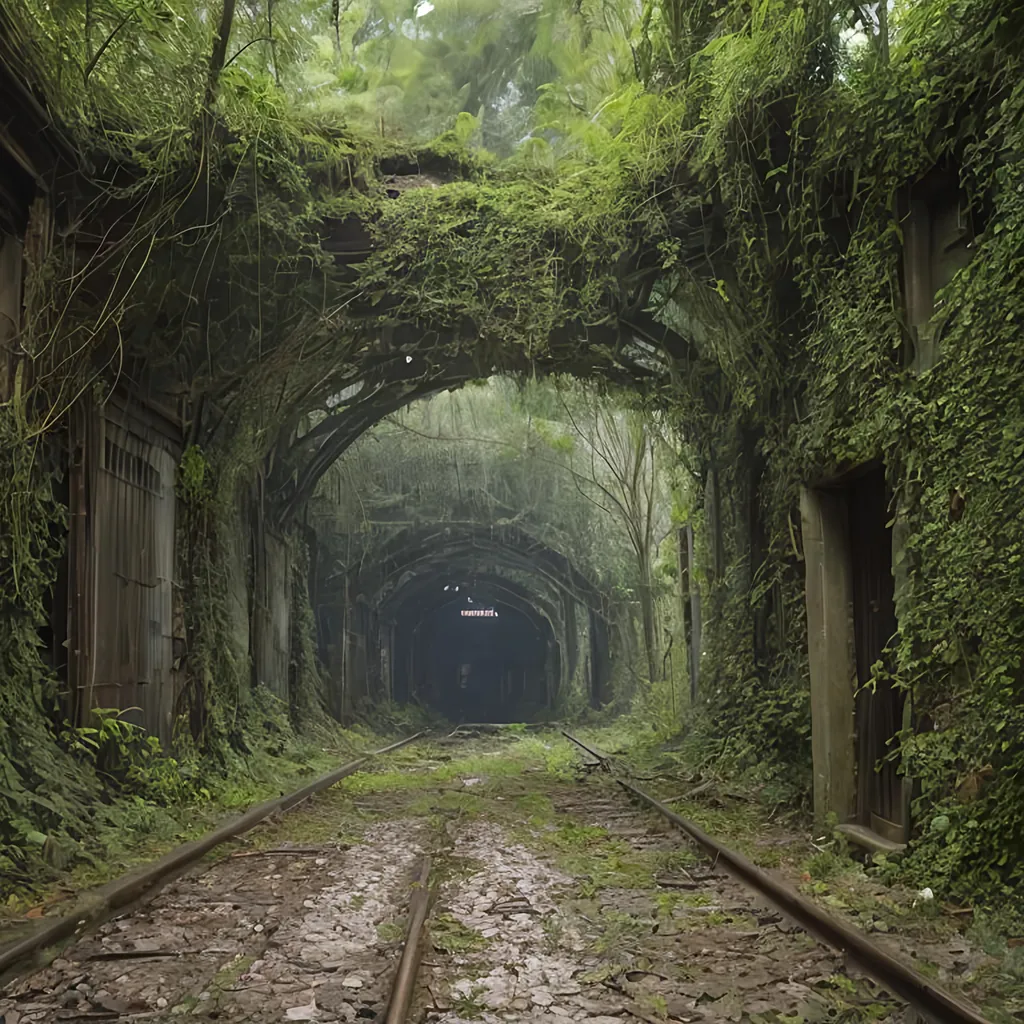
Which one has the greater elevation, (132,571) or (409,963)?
(132,571)

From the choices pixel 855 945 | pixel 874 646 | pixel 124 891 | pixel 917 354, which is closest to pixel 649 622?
pixel 874 646

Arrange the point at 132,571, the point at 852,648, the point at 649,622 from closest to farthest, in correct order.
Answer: the point at 852,648 < the point at 132,571 < the point at 649,622

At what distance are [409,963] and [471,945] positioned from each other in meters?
0.58

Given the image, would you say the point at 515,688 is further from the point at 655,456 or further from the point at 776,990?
the point at 776,990

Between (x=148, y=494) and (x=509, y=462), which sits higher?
(x=509, y=462)

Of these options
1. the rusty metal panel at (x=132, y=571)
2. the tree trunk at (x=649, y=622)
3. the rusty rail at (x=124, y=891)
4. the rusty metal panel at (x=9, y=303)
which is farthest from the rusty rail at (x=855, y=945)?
the tree trunk at (x=649, y=622)

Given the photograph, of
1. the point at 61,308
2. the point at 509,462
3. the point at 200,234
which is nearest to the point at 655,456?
the point at 509,462

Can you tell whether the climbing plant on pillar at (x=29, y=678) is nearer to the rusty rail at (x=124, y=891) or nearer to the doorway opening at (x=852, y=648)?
the rusty rail at (x=124, y=891)

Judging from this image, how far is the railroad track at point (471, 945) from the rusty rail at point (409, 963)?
0.01 m

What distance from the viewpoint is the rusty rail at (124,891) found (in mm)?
4230

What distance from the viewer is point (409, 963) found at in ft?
13.2

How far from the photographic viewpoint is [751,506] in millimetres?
9516

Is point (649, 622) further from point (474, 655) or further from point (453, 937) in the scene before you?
point (474, 655)

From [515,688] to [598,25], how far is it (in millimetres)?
34739
